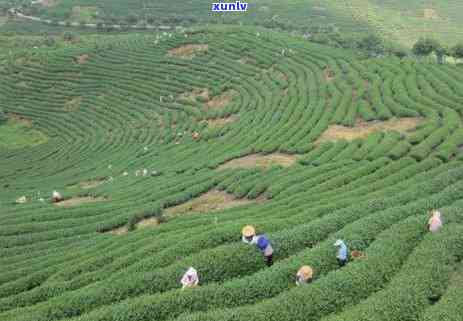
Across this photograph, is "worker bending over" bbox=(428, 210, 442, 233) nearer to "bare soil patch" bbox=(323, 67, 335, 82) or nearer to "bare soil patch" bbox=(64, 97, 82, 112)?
"bare soil patch" bbox=(323, 67, 335, 82)

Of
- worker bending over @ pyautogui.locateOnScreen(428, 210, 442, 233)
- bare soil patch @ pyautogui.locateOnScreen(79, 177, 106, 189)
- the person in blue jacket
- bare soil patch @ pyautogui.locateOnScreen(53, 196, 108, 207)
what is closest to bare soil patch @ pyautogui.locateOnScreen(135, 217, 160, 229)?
bare soil patch @ pyautogui.locateOnScreen(53, 196, 108, 207)

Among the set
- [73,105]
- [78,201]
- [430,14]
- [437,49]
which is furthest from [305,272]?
[430,14]

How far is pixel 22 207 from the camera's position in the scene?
27.2 meters

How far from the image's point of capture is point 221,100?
1911 inches

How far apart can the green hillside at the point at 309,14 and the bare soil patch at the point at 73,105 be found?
43084mm

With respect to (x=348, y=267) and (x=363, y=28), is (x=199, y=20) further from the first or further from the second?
(x=348, y=267)

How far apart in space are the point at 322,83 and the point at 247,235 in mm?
30850

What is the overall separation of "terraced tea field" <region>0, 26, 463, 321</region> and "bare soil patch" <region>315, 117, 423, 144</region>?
169 mm

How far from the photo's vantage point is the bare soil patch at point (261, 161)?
93.8ft

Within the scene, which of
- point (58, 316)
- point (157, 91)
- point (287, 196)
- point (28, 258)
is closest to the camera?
point (58, 316)

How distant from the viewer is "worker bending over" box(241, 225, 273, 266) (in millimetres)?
14508

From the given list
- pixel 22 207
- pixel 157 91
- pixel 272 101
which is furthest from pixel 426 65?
pixel 22 207

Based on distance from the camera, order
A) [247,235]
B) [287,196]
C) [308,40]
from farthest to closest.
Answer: [308,40], [287,196], [247,235]

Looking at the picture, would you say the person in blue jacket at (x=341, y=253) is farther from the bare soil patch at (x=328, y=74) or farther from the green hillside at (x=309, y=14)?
→ the green hillside at (x=309, y=14)
